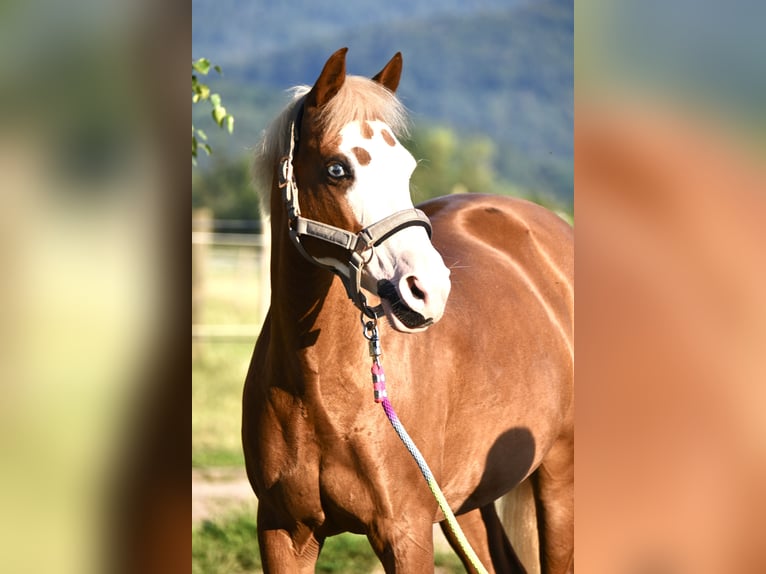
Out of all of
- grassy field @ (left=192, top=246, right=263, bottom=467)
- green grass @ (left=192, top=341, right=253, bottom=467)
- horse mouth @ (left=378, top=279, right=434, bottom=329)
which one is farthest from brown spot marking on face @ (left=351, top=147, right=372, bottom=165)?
green grass @ (left=192, top=341, right=253, bottom=467)

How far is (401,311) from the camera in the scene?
1904mm

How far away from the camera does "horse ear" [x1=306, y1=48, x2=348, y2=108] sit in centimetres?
204

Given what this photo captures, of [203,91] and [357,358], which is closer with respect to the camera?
[357,358]

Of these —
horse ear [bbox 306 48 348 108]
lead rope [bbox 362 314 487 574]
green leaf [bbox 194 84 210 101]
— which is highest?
green leaf [bbox 194 84 210 101]

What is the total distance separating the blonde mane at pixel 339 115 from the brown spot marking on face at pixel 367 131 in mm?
23

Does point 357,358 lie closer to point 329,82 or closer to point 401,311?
→ point 401,311

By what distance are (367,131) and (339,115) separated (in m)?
0.08

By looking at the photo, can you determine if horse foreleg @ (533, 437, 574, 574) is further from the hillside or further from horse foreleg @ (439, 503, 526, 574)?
the hillside

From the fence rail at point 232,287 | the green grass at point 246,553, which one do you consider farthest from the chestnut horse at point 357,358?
the fence rail at point 232,287

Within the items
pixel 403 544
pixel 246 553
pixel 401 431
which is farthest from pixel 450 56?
pixel 401 431

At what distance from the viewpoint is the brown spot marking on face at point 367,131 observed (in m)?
2.03
